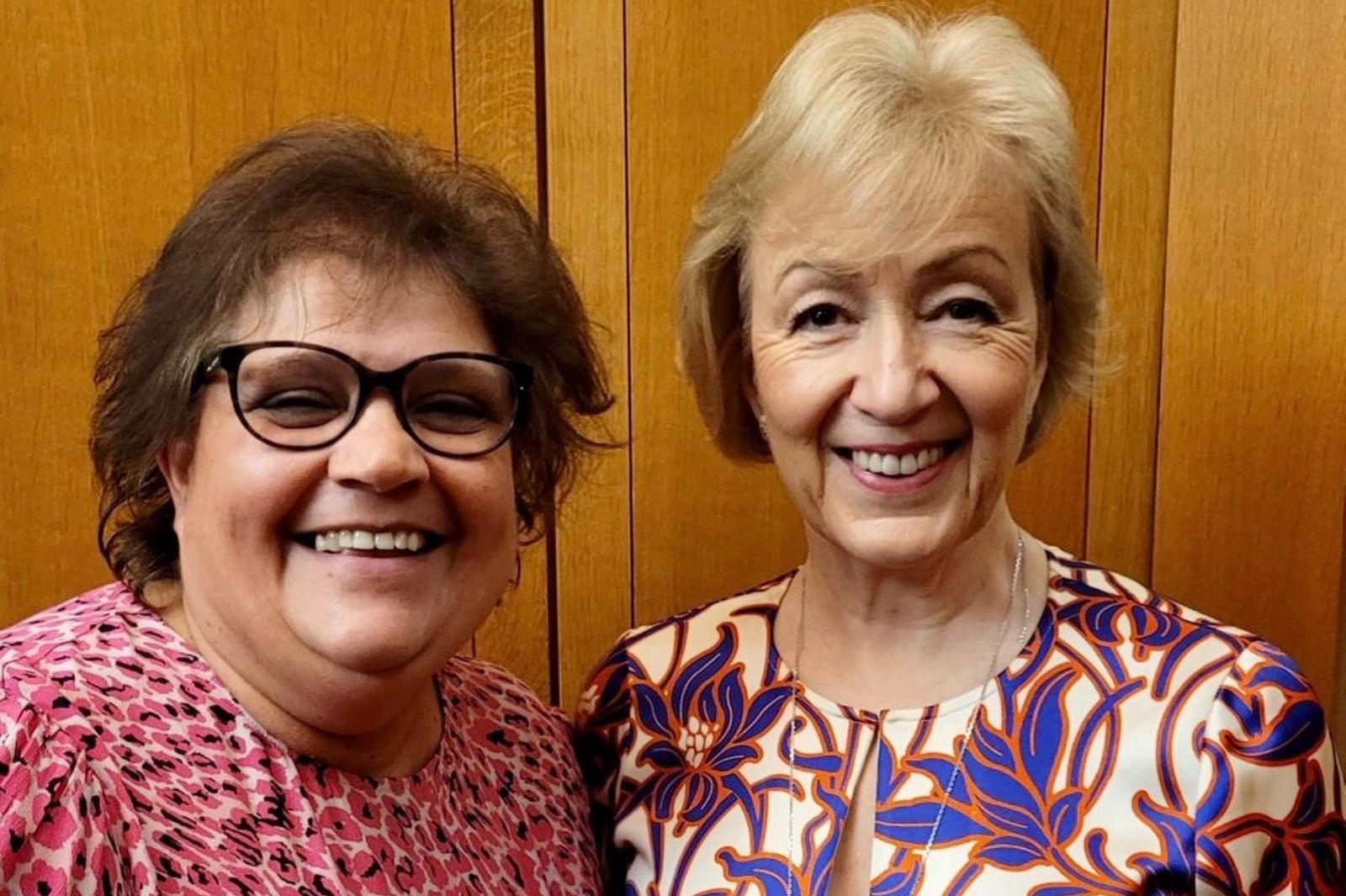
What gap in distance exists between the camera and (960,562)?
49.3 inches

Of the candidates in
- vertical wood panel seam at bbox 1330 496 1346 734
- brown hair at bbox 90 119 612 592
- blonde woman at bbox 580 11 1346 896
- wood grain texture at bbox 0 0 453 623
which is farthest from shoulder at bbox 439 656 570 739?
vertical wood panel seam at bbox 1330 496 1346 734

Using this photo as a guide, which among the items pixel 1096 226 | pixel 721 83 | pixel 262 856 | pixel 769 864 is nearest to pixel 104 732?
pixel 262 856

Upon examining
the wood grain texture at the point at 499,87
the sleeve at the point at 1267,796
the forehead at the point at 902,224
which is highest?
the wood grain texture at the point at 499,87

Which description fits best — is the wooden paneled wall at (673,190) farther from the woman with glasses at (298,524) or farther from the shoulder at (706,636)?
the woman with glasses at (298,524)

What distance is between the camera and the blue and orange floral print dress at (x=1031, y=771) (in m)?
1.08

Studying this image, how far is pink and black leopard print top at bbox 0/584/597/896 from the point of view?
85cm

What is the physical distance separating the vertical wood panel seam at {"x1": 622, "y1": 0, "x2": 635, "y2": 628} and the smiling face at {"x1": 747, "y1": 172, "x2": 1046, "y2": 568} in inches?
15.2

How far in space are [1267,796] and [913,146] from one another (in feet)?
1.96

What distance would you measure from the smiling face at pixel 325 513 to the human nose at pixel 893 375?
0.34 m

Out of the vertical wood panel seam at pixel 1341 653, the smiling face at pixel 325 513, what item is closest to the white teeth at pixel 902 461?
the smiling face at pixel 325 513

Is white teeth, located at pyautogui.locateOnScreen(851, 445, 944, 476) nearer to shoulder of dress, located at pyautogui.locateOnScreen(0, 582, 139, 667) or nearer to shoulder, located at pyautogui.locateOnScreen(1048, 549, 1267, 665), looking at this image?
shoulder, located at pyautogui.locateOnScreen(1048, 549, 1267, 665)

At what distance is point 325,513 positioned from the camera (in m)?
0.98

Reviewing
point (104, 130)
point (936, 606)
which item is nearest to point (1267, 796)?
point (936, 606)

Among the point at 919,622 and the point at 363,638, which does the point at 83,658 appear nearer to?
the point at 363,638
